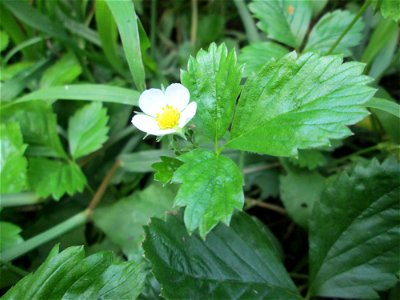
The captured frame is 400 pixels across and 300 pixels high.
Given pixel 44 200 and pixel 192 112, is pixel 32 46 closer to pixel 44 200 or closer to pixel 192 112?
pixel 44 200

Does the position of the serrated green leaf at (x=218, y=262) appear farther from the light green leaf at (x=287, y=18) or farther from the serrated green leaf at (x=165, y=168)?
the light green leaf at (x=287, y=18)

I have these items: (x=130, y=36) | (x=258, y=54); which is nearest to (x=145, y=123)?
(x=130, y=36)

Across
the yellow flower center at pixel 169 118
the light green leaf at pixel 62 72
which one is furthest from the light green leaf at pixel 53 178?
the yellow flower center at pixel 169 118

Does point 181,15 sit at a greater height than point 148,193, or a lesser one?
greater

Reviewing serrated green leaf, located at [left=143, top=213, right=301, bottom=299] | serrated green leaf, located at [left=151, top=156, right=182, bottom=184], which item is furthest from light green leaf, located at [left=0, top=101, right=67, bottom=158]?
serrated green leaf, located at [left=151, top=156, right=182, bottom=184]

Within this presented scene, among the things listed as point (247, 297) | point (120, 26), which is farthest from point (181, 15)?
point (247, 297)

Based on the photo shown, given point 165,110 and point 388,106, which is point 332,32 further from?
point 165,110
